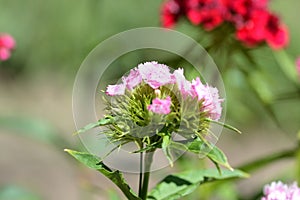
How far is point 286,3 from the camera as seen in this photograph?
4727 millimetres

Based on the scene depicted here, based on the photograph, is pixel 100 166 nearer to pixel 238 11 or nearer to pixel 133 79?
pixel 133 79

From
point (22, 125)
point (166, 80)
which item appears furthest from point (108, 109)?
point (22, 125)

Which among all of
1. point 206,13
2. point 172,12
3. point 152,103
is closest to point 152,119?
point 152,103

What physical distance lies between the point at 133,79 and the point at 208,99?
0.08m

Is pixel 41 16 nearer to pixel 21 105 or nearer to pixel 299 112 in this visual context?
pixel 21 105

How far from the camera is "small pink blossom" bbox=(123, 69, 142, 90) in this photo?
0.87 meters

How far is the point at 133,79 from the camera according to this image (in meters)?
0.87

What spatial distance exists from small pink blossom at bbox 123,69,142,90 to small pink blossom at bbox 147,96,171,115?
0.04m

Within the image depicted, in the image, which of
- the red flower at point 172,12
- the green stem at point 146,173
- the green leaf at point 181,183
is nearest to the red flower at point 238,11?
the red flower at point 172,12

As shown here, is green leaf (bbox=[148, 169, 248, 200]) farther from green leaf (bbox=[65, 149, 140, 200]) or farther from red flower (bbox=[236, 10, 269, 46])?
red flower (bbox=[236, 10, 269, 46])

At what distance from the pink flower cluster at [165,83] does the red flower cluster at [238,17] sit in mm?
816

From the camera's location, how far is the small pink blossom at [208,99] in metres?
0.88

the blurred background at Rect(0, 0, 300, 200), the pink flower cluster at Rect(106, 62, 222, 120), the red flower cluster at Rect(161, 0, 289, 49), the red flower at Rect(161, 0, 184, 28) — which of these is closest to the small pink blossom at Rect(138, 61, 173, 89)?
the pink flower cluster at Rect(106, 62, 222, 120)

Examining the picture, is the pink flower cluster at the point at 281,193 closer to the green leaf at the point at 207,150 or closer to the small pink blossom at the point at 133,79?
the green leaf at the point at 207,150
